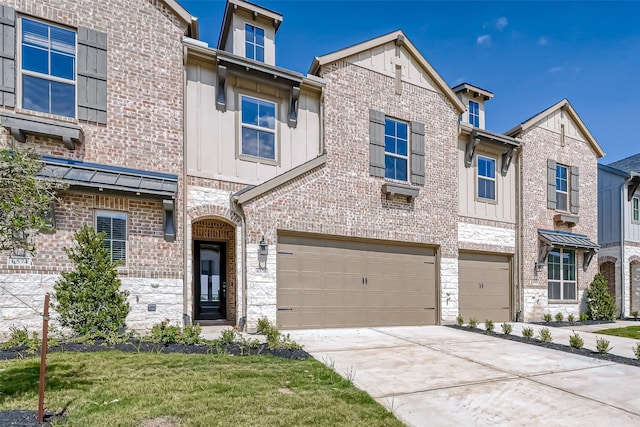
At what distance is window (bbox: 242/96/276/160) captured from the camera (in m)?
10.0

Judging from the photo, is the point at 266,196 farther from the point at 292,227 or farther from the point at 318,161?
the point at 318,161

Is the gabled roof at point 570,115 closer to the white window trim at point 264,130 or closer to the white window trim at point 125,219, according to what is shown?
the white window trim at point 264,130

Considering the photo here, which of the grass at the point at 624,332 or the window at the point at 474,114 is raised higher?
the window at the point at 474,114

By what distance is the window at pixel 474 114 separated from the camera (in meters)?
14.8

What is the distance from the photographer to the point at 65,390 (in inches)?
185

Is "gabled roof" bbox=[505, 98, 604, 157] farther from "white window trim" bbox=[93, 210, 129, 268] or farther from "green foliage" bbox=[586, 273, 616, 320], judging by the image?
"white window trim" bbox=[93, 210, 129, 268]

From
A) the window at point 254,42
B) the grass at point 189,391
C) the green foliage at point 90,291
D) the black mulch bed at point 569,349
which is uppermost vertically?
the window at point 254,42

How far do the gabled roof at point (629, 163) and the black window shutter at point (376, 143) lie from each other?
646 inches

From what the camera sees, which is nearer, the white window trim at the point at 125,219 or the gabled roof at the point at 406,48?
the white window trim at the point at 125,219

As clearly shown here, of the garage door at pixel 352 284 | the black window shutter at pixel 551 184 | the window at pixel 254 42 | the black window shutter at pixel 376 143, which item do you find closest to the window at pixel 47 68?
the window at pixel 254 42

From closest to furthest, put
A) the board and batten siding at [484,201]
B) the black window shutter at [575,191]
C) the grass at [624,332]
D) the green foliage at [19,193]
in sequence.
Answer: the green foliage at [19,193] → the grass at [624,332] → the board and batten siding at [484,201] → the black window shutter at [575,191]

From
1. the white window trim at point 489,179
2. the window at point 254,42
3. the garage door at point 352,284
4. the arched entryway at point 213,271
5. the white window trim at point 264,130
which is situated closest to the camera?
the white window trim at point 264,130

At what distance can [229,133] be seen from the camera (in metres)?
9.73

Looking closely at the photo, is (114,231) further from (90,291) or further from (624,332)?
(624,332)
